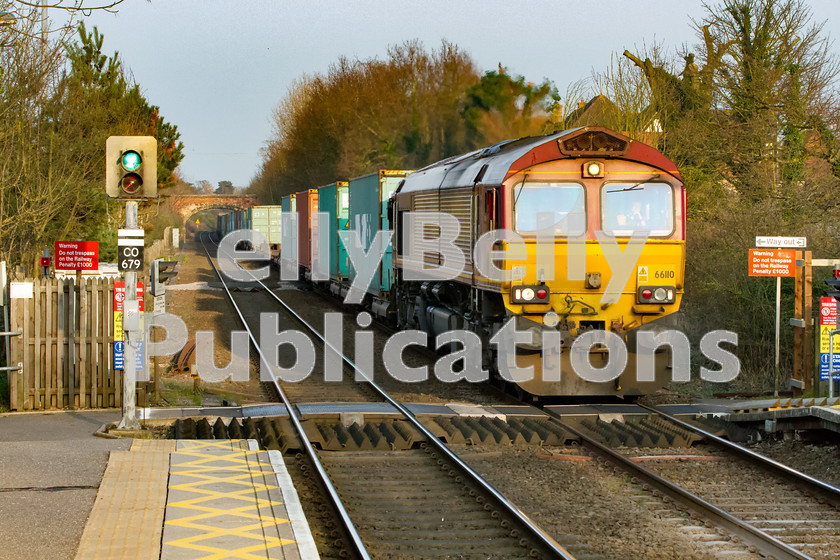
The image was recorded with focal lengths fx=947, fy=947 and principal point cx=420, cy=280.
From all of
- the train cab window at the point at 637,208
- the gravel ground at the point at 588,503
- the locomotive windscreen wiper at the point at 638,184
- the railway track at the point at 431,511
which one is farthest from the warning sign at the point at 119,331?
the locomotive windscreen wiper at the point at 638,184

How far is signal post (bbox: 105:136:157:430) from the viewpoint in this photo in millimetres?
9258

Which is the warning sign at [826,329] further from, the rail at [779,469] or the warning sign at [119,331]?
the warning sign at [119,331]

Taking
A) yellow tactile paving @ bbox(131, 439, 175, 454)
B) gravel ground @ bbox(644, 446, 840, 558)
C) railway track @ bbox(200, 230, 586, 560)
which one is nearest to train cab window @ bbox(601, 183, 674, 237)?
gravel ground @ bbox(644, 446, 840, 558)

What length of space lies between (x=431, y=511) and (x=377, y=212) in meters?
13.9

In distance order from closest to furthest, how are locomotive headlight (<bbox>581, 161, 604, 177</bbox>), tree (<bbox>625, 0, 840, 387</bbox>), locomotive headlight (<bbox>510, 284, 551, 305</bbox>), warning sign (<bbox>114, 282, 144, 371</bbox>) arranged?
warning sign (<bbox>114, 282, 144, 371</bbox>), locomotive headlight (<bbox>510, 284, 551, 305</bbox>), locomotive headlight (<bbox>581, 161, 604, 177</bbox>), tree (<bbox>625, 0, 840, 387</bbox>)

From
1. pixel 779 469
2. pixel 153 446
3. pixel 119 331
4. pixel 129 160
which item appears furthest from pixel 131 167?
pixel 779 469

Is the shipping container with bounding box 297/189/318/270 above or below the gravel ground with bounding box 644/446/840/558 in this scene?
above

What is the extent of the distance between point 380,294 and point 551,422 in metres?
10.4

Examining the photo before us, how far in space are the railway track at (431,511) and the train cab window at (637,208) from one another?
390 centimetres

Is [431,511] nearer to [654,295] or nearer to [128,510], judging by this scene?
[128,510]

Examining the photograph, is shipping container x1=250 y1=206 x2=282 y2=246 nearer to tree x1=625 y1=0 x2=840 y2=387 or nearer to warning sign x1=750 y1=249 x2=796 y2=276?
tree x1=625 y1=0 x2=840 y2=387

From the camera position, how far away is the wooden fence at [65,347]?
1127cm

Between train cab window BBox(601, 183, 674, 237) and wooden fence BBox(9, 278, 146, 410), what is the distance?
6071mm

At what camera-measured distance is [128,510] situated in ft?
20.6
